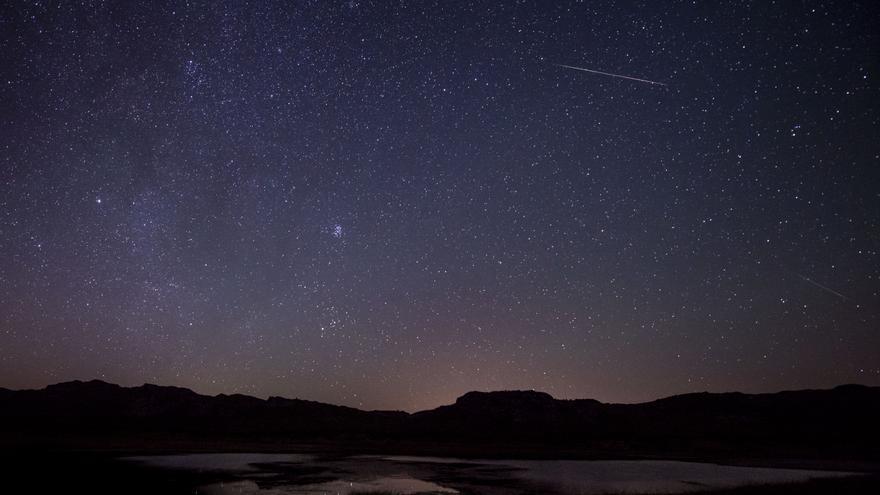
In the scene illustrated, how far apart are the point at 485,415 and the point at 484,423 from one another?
7.95 metres

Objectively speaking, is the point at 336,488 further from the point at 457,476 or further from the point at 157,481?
the point at 457,476

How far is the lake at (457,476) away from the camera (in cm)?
2609

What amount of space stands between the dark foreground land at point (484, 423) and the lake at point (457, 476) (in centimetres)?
1668

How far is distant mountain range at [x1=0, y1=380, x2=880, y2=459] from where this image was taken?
9994 cm

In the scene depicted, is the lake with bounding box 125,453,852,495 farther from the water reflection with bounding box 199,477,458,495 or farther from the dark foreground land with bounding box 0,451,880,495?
the dark foreground land with bounding box 0,451,880,495

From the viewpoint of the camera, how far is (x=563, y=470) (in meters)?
37.5

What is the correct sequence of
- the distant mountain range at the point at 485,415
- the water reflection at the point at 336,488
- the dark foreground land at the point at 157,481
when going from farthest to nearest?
the distant mountain range at the point at 485,415
the water reflection at the point at 336,488
the dark foreground land at the point at 157,481

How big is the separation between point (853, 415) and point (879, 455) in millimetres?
67545

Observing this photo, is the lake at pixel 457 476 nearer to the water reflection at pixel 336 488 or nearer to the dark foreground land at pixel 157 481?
the water reflection at pixel 336 488

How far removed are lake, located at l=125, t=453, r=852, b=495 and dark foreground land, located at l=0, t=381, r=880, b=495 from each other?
16.7m

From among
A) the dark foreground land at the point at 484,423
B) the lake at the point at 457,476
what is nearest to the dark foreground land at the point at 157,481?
the lake at the point at 457,476

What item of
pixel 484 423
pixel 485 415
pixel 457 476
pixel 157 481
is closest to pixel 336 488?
pixel 157 481

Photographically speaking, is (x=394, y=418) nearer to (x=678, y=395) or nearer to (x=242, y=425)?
(x=242, y=425)

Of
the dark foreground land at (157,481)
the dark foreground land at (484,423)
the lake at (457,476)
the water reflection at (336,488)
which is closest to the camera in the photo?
the dark foreground land at (157,481)
